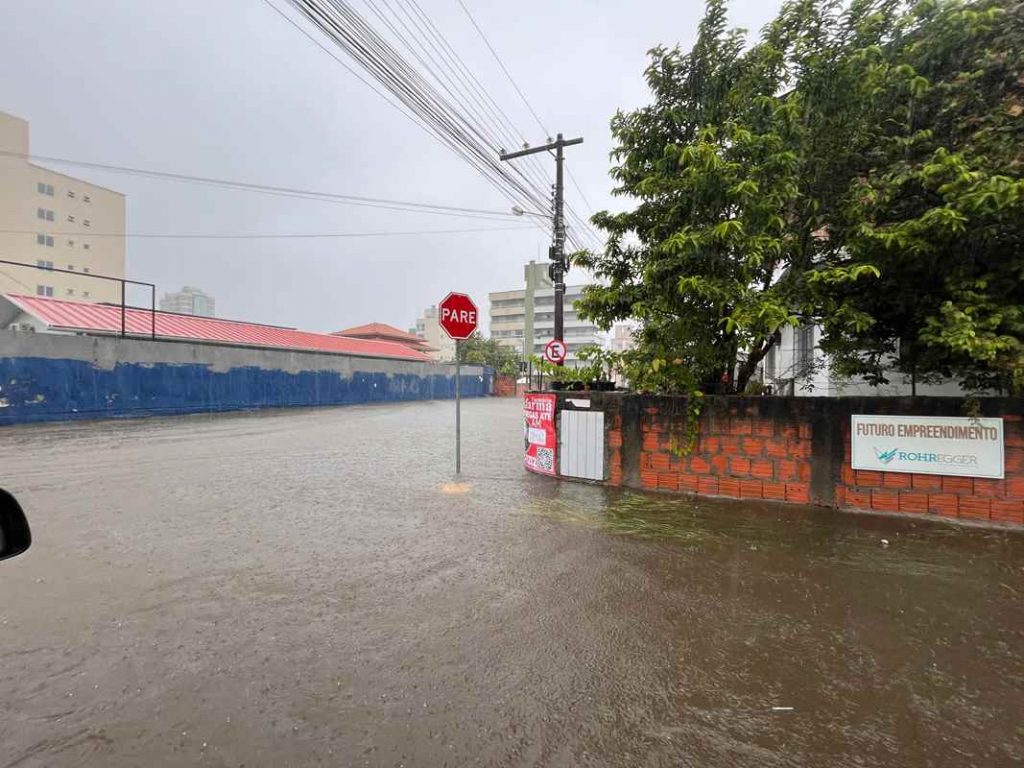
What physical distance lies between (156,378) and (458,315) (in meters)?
15.6

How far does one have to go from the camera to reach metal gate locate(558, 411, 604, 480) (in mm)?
6949

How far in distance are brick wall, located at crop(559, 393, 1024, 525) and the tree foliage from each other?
1.72 ft

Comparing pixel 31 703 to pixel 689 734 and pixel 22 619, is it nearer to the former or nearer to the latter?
pixel 22 619

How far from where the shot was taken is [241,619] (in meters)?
3.19

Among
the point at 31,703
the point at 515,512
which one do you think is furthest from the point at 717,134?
the point at 31,703

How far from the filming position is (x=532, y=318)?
266 ft

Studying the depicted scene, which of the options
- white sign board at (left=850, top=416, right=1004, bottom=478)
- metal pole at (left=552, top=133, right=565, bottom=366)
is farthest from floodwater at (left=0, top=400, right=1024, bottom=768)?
metal pole at (left=552, top=133, right=565, bottom=366)

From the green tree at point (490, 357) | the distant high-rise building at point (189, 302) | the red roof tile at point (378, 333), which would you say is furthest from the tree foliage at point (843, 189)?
the distant high-rise building at point (189, 302)

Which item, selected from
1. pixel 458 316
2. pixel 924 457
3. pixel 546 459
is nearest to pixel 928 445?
pixel 924 457

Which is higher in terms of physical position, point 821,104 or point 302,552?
point 821,104

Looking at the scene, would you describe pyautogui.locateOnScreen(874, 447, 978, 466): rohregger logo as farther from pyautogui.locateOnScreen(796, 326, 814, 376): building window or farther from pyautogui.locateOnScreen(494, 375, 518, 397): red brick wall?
pyautogui.locateOnScreen(494, 375, 518, 397): red brick wall

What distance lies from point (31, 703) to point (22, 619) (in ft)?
3.66

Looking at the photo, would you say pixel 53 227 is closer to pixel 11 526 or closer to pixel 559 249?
pixel 559 249

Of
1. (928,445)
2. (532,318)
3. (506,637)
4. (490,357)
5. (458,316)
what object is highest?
(532,318)
